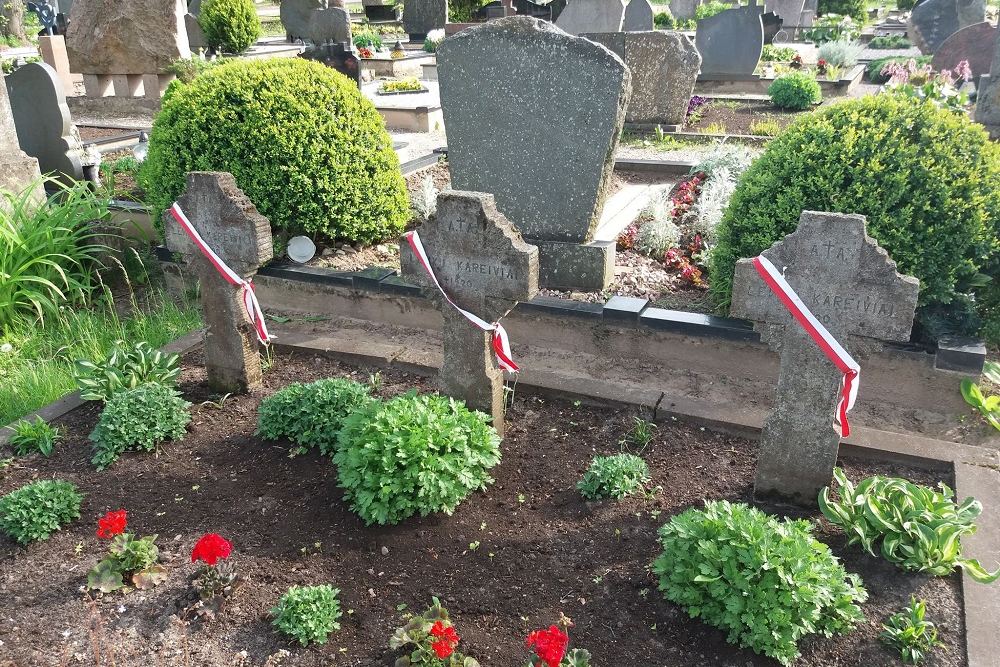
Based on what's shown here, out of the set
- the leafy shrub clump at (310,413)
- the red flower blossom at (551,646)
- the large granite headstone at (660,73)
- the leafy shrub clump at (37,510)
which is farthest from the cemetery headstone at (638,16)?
the red flower blossom at (551,646)

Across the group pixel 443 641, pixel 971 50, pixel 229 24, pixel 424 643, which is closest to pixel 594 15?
pixel 971 50

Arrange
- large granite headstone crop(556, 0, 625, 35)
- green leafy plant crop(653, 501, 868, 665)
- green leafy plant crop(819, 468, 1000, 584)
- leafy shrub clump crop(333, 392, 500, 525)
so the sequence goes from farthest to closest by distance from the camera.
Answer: large granite headstone crop(556, 0, 625, 35) → leafy shrub clump crop(333, 392, 500, 525) → green leafy plant crop(819, 468, 1000, 584) → green leafy plant crop(653, 501, 868, 665)

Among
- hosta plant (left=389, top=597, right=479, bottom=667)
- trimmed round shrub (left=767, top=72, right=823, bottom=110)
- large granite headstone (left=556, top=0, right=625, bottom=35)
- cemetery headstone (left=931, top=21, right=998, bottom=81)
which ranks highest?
large granite headstone (left=556, top=0, right=625, bottom=35)

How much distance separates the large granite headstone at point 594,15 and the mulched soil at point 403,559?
12174mm

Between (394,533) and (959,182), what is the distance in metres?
3.60

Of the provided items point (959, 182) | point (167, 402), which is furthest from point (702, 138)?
point (167, 402)

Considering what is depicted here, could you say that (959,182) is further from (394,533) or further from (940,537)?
(394,533)

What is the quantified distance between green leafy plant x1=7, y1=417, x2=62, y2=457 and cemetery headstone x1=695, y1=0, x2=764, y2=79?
1393cm

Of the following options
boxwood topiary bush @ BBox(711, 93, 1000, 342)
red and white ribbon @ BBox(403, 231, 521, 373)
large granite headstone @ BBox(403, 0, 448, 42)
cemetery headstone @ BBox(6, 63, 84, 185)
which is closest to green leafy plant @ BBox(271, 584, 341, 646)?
red and white ribbon @ BBox(403, 231, 521, 373)

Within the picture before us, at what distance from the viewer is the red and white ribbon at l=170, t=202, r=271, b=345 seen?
423 centimetres

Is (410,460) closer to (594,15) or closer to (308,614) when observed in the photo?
(308,614)

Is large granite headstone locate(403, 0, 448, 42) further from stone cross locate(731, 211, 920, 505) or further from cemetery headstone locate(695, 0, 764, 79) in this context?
stone cross locate(731, 211, 920, 505)

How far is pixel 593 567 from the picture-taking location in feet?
10.3

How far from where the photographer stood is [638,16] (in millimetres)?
17562
